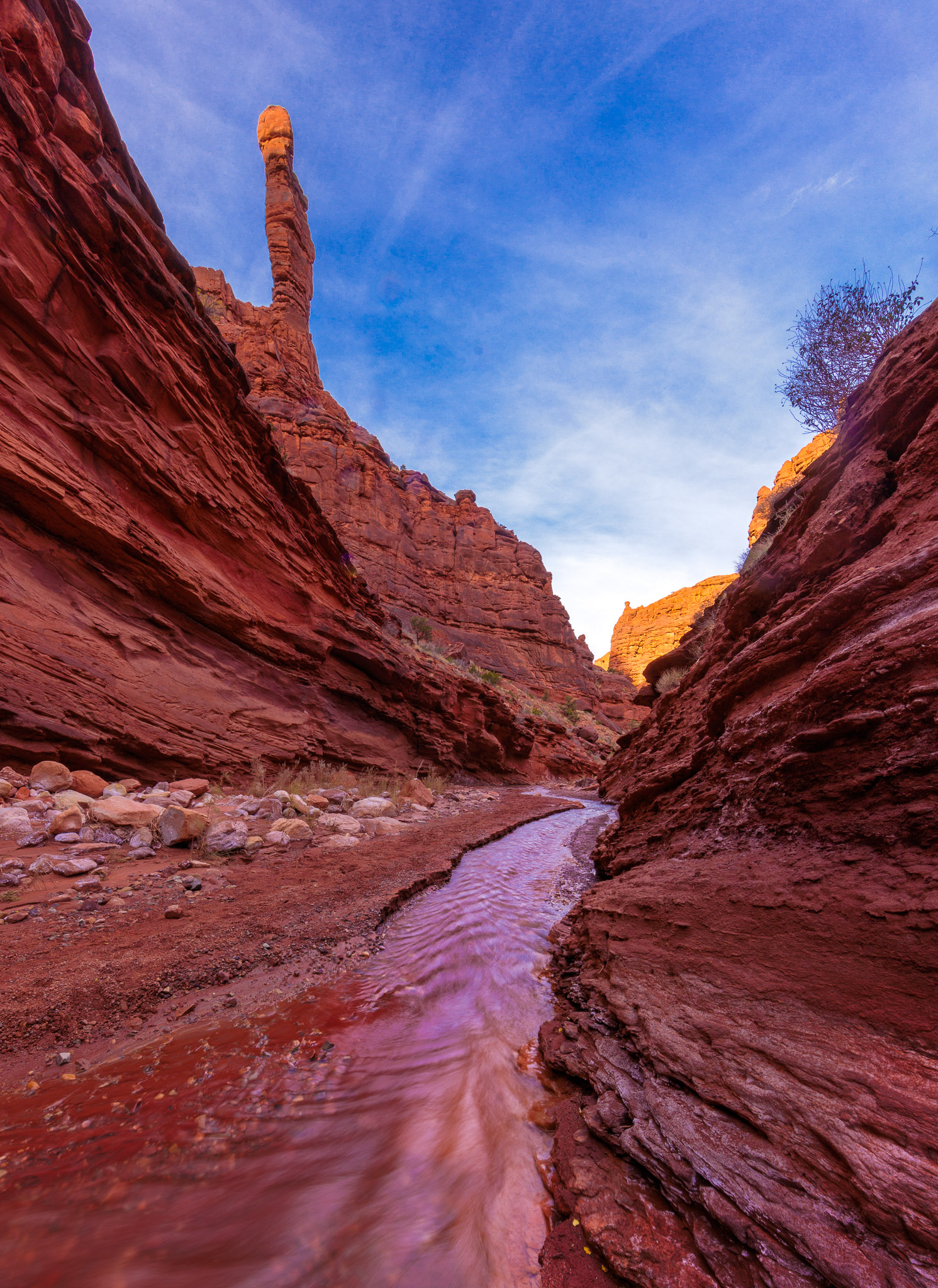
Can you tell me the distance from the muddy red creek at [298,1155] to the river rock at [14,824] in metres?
3.24

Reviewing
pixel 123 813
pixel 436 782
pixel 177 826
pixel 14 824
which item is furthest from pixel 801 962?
pixel 436 782

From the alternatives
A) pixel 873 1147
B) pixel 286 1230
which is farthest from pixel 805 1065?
pixel 286 1230

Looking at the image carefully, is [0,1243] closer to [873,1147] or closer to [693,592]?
[873,1147]

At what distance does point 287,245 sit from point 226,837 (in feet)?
164

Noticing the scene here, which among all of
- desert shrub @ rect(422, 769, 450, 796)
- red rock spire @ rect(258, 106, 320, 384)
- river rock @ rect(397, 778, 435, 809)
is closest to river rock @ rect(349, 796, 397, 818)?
river rock @ rect(397, 778, 435, 809)

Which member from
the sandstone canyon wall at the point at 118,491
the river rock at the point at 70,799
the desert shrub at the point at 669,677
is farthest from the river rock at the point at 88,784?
the desert shrub at the point at 669,677

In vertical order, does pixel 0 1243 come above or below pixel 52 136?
below

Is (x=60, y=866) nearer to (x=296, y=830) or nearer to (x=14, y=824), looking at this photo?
(x=14, y=824)

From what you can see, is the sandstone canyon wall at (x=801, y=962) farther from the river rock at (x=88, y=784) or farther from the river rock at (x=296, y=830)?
the river rock at (x=88, y=784)

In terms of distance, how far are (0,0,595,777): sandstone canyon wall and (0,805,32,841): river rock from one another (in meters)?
1.76

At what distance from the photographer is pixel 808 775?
2926mm

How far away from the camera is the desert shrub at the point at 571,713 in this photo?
129 ft

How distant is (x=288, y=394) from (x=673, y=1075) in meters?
41.1

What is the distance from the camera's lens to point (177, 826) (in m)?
5.21
